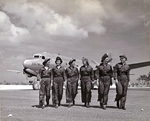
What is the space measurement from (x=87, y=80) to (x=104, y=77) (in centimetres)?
64

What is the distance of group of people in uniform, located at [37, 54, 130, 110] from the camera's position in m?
7.67

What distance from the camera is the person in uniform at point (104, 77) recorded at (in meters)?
7.78

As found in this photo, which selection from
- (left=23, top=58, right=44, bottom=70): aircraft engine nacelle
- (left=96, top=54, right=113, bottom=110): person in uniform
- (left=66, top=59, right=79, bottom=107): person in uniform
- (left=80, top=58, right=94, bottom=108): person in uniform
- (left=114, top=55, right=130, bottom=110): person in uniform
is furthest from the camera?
(left=23, top=58, right=44, bottom=70): aircraft engine nacelle

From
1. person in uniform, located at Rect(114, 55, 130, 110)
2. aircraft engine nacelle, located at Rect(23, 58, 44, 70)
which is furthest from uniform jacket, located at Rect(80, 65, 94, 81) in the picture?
aircraft engine nacelle, located at Rect(23, 58, 44, 70)

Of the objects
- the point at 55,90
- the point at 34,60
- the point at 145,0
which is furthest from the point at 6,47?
the point at 34,60

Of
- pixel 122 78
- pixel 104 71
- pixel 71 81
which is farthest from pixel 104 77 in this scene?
pixel 71 81

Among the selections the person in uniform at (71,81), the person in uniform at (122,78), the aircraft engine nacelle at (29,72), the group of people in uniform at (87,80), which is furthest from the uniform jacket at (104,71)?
the aircraft engine nacelle at (29,72)

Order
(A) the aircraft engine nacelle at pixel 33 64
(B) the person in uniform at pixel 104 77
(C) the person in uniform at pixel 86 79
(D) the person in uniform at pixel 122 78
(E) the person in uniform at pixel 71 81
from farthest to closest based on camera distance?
(A) the aircraft engine nacelle at pixel 33 64
(E) the person in uniform at pixel 71 81
(C) the person in uniform at pixel 86 79
(B) the person in uniform at pixel 104 77
(D) the person in uniform at pixel 122 78

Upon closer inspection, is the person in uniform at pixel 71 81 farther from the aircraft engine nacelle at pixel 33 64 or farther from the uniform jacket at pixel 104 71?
the aircraft engine nacelle at pixel 33 64

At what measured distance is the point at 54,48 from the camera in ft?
28.4

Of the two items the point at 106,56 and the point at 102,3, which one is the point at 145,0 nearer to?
the point at 102,3

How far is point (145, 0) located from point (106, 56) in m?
2.40

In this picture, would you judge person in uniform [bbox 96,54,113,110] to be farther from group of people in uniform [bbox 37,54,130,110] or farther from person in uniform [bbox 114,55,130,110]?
person in uniform [bbox 114,55,130,110]

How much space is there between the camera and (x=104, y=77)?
7.80 meters
